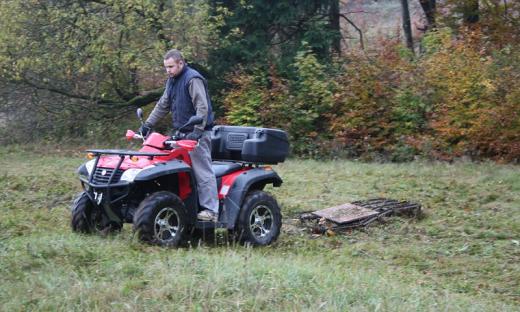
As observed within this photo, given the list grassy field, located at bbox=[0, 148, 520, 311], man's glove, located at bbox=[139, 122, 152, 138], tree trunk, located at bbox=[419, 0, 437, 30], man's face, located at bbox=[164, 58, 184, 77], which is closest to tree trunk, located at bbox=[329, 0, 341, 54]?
tree trunk, located at bbox=[419, 0, 437, 30]

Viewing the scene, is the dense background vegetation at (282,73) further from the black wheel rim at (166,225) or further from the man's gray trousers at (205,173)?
the black wheel rim at (166,225)

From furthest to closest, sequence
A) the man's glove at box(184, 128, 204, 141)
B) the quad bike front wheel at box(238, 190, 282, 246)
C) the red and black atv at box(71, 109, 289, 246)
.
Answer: the quad bike front wheel at box(238, 190, 282, 246)
the man's glove at box(184, 128, 204, 141)
the red and black atv at box(71, 109, 289, 246)

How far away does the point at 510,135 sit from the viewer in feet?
56.1

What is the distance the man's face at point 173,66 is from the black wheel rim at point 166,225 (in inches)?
59.8

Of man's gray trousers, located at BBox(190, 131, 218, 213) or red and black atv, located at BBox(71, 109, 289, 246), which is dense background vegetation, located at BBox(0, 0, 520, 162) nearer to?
red and black atv, located at BBox(71, 109, 289, 246)

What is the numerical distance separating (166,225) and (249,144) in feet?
4.70

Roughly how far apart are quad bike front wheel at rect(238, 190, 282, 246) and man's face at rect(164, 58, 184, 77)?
1.70 meters

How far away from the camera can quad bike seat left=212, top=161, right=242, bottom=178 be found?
29.5 feet

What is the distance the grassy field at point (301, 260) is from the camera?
5.67 metres

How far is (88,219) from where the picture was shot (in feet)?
28.1

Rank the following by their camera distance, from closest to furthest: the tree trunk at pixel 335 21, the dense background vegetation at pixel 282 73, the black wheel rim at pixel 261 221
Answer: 1. the black wheel rim at pixel 261 221
2. the dense background vegetation at pixel 282 73
3. the tree trunk at pixel 335 21

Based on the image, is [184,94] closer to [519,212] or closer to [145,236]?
[145,236]

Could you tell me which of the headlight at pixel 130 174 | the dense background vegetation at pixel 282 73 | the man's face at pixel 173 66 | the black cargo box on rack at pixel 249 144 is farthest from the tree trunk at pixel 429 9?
the headlight at pixel 130 174

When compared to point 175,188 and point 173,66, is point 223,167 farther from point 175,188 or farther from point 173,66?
point 173,66
